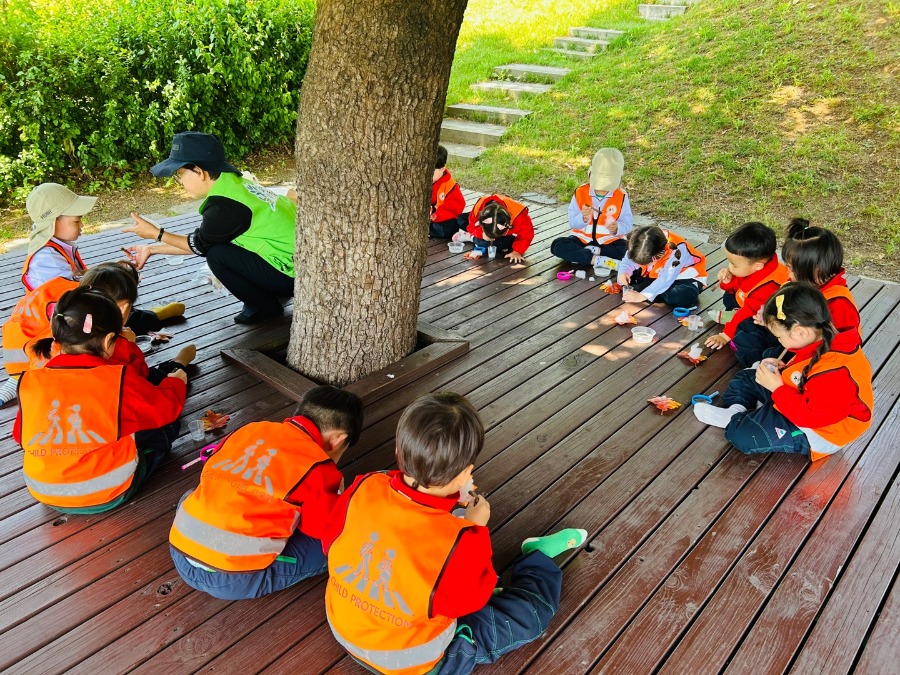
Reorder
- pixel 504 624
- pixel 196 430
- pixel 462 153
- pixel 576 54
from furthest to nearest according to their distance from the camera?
1. pixel 576 54
2. pixel 462 153
3. pixel 196 430
4. pixel 504 624

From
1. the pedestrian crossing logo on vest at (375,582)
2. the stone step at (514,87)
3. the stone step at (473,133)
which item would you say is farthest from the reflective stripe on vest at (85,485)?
the stone step at (514,87)

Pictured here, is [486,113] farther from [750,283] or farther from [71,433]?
[71,433]

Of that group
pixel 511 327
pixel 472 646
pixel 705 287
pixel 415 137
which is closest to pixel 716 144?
pixel 705 287

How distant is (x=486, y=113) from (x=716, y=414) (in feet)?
22.1

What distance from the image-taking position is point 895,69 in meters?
7.60

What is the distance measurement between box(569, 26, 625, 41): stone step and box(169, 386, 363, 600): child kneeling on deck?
9.97 meters

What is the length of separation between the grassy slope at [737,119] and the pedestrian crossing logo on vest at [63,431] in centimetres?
552

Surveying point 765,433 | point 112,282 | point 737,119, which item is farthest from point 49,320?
point 737,119

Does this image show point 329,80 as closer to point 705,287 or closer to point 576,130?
point 705,287

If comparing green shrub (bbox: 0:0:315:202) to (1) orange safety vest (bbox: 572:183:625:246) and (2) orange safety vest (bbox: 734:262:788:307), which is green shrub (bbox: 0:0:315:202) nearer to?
(1) orange safety vest (bbox: 572:183:625:246)

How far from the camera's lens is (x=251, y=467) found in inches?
83.6

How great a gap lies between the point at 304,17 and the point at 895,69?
7039 millimetres

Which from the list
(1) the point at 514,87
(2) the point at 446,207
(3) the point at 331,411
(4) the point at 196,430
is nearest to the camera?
(3) the point at 331,411

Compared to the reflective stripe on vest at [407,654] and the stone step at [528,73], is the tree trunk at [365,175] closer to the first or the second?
the reflective stripe on vest at [407,654]
